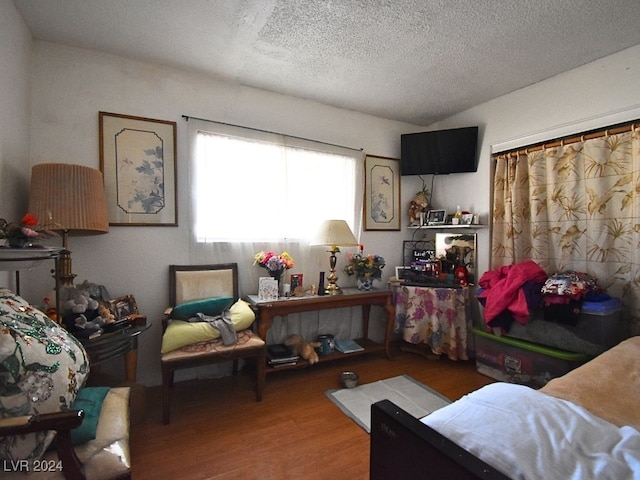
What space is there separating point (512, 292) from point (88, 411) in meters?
2.65

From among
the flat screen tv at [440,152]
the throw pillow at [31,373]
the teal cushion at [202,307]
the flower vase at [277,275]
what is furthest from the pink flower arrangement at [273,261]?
the flat screen tv at [440,152]

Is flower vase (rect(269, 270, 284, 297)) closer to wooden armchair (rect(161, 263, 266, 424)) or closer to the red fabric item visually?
wooden armchair (rect(161, 263, 266, 424))

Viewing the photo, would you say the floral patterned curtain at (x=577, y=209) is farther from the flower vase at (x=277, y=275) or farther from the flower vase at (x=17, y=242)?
the flower vase at (x=17, y=242)

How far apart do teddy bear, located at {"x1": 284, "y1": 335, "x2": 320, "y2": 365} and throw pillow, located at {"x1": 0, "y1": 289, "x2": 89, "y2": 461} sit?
65.8 inches

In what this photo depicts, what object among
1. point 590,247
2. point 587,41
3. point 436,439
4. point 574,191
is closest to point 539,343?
point 590,247

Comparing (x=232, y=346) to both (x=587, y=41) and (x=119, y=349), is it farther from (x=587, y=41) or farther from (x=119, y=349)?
(x=587, y=41)

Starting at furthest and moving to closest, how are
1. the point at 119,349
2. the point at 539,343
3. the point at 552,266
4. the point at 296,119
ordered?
the point at 296,119, the point at 552,266, the point at 539,343, the point at 119,349

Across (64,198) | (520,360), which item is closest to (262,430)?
(64,198)

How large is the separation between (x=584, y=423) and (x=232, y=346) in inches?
71.3

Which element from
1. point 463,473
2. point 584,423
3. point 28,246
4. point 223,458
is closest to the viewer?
point 463,473

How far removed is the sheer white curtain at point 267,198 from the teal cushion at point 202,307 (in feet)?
1.22

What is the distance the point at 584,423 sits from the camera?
0.88 m

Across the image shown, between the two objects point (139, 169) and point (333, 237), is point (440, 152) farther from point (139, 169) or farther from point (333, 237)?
point (139, 169)

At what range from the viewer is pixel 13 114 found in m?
1.68
